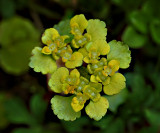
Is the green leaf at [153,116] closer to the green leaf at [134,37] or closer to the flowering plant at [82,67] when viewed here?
the green leaf at [134,37]

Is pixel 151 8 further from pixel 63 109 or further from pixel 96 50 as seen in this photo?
pixel 63 109

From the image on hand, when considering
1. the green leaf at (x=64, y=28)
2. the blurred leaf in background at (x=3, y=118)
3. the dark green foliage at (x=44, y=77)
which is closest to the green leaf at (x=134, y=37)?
the dark green foliage at (x=44, y=77)

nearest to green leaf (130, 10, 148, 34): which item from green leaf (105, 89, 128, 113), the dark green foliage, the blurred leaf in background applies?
the dark green foliage

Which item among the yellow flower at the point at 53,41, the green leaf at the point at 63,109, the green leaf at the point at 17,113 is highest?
the yellow flower at the point at 53,41

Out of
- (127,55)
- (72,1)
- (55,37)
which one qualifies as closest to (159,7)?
(72,1)

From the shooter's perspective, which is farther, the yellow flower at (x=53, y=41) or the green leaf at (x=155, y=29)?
the green leaf at (x=155, y=29)
